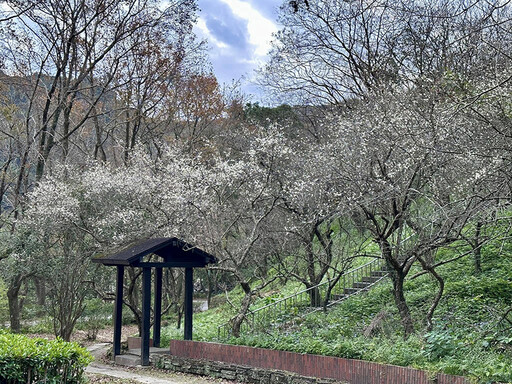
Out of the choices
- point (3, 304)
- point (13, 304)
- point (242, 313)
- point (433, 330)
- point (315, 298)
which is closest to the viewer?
point (433, 330)

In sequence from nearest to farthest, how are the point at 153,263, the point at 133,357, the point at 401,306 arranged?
the point at 401,306 < the point at 153,263 < the point at 133,357

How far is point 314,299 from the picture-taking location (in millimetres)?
15422

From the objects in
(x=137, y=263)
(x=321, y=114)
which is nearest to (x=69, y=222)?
(x=137, y=263)

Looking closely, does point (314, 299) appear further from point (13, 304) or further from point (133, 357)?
point (13, 304)

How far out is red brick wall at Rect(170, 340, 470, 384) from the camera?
26.5 ft

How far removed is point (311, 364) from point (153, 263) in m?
5.07

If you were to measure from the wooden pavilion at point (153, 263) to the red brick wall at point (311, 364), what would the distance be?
98 centimetres

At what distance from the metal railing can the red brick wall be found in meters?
1.49

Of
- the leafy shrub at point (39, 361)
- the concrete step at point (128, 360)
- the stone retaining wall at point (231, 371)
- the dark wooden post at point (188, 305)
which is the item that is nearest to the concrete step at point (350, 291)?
the dark wooden post at point (188, 305)

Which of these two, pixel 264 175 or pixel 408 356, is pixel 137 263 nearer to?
pixel 264 175

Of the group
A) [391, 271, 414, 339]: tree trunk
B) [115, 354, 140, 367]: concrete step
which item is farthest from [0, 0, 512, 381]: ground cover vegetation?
[115, 354, 140, 367]: concrete step

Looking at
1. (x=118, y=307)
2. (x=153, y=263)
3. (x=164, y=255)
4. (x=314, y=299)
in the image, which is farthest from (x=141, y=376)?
(x=314, y=299)

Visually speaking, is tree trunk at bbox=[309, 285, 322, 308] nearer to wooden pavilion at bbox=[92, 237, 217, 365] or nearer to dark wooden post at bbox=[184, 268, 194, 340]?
wooden pavilion at bbox=[92, 237, 217, 365]

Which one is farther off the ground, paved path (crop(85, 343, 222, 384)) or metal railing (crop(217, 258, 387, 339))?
metal railing (crop(217, 258, 387, 339))
